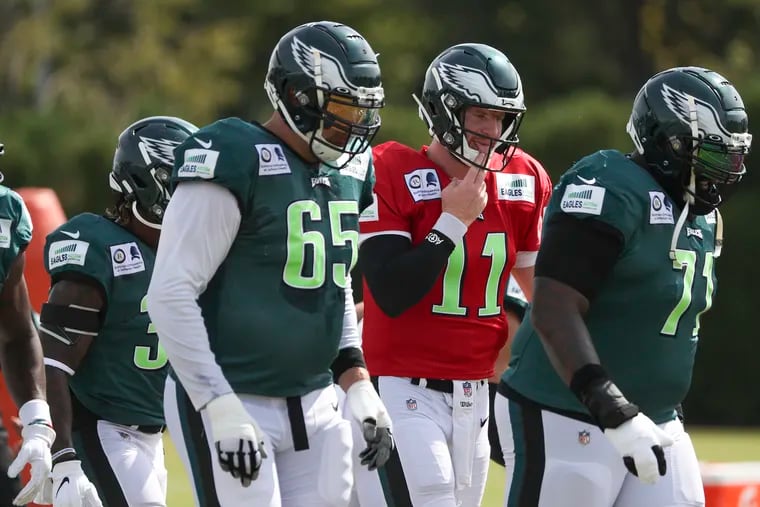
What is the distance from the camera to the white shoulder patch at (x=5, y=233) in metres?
5.12

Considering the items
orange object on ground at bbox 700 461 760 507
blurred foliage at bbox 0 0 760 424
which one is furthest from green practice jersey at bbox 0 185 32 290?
blurred foliage at bbox 0 0 760 424

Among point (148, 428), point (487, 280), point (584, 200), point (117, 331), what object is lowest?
point (148, 428)

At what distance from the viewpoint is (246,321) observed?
4027 millimetres

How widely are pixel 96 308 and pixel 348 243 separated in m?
1.24

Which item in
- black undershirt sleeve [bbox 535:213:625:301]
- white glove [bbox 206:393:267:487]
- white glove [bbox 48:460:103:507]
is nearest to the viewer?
white glove [bbox 206:393:267:487]

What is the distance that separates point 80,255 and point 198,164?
1328mm

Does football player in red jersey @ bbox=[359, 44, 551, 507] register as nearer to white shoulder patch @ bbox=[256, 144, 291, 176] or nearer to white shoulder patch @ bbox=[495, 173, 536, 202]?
white shoulder patch @ bbox=[495, 173, 536, 202]

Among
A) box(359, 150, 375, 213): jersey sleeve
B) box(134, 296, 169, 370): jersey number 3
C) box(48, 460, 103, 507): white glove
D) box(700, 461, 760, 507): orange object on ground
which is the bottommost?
box(700, 461, 760, 507): orange object on ground

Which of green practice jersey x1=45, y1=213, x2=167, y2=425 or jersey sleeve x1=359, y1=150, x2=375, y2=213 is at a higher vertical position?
jersey sleeve x1=359, y1=150, x2=375, y2=213

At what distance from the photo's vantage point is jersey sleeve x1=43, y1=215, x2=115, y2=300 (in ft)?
16.9

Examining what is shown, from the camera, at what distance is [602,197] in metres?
A: 4.19

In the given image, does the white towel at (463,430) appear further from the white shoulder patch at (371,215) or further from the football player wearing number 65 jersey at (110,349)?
the football player wearing number 65 jersey at (110,349)

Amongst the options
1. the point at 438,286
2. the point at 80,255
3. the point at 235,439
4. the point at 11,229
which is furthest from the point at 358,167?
the point at 11,229

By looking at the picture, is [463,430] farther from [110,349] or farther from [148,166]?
[148,166]
